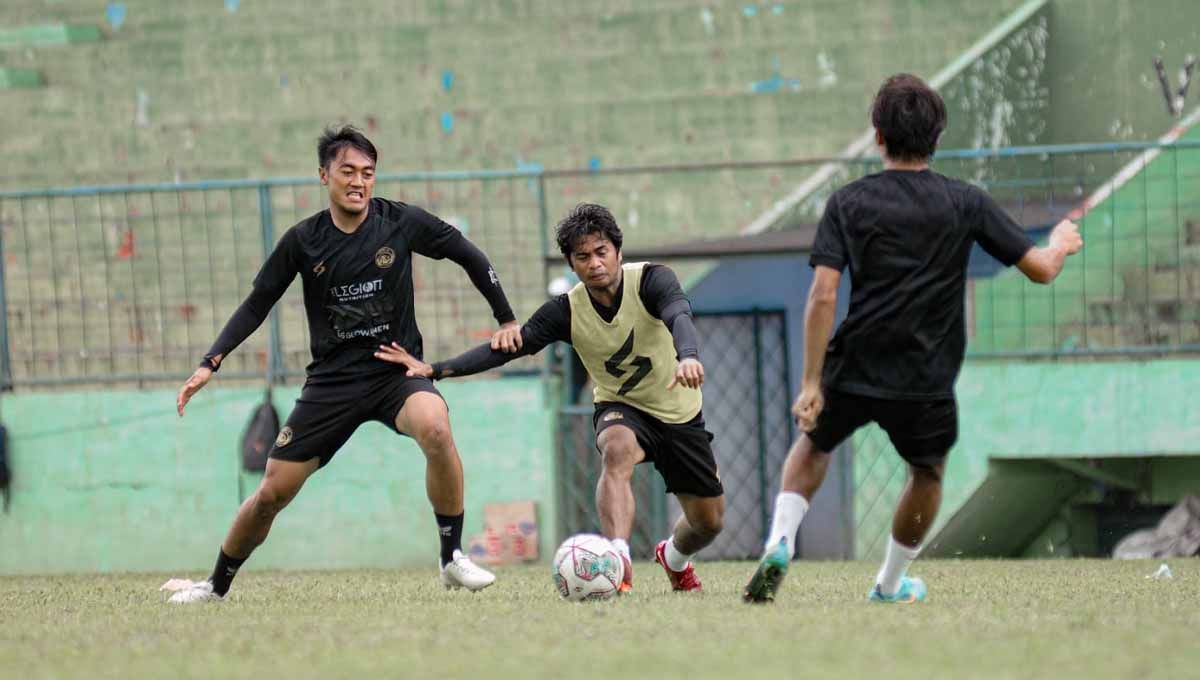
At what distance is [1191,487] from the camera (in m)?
11.8

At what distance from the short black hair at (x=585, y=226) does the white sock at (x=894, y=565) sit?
1.70 metres

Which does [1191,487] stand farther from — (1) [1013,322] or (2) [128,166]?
(2) [128,166]

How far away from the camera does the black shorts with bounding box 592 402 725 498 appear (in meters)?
7.11

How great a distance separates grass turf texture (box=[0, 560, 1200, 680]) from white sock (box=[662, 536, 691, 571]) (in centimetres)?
14

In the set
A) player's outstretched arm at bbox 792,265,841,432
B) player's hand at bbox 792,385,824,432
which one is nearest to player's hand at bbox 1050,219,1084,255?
player's outstretched arm at bbox 792,265,841,432

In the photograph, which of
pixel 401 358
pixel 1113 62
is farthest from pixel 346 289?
pixel 1113 62

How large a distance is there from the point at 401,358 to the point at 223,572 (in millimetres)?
1180

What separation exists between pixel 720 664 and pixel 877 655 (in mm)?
442

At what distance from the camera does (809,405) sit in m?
5.90

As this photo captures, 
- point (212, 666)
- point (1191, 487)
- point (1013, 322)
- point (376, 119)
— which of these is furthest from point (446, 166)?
point (212, 666)

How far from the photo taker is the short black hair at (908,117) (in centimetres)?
587

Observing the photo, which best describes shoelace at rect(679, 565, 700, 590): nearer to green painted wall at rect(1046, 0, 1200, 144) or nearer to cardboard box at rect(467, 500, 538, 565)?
cardboard box at rect(467, 500, 538, 565)

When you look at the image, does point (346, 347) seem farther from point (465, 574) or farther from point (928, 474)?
point (928, 474)

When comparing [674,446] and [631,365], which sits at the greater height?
[631,365]
